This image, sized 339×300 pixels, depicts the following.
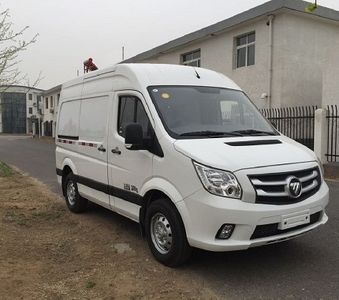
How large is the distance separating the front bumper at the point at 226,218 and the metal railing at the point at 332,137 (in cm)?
1088

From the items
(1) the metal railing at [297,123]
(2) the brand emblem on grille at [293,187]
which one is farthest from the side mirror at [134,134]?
(1) the metal railing at [297,123]

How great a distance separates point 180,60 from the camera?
24797 millimetres

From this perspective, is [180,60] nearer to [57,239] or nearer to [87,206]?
[87,206]

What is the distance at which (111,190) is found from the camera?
243 inches

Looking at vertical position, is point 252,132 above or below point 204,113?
below

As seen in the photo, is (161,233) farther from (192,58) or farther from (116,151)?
(192,58)

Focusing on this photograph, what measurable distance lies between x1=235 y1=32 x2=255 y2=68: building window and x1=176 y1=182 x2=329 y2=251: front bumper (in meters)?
16.5

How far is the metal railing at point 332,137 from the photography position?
576 inches

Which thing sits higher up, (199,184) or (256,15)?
(256,15)

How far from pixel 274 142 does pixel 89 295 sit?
8.62ft

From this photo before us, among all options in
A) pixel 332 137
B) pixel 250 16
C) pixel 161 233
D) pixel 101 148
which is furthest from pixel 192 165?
pixel 250 16

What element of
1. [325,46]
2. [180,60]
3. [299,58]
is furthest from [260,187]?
[180,60]

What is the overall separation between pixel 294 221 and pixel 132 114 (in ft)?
8.00

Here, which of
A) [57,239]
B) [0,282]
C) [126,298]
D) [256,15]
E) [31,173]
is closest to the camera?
[126,298]
